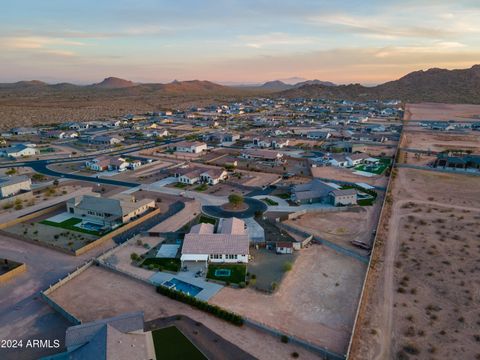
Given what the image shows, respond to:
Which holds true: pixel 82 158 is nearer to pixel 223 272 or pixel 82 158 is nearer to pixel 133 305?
pixel 223 272

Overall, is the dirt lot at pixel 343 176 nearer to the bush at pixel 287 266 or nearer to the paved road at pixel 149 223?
the paved road at pixel 149 223

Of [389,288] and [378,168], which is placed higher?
[378,168]

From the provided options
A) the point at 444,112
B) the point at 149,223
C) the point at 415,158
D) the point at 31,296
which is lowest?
the point at 31,296

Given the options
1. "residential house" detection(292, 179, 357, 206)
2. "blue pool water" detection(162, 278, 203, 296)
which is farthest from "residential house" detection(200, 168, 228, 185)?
"blue pool water" detection(162, 278, 203, 296)

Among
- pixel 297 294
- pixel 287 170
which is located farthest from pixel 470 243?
pixel 287 170

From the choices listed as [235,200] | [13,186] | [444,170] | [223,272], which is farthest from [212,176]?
[444,170]

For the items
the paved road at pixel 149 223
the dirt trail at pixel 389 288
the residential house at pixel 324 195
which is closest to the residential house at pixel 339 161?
the residential house at pixel 324 195
